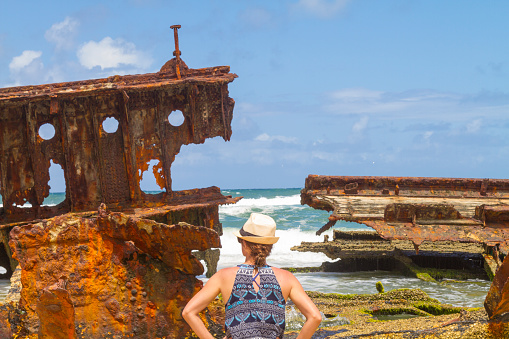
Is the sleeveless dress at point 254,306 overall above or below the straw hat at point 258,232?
below

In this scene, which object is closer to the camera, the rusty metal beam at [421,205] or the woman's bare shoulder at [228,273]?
the woman's bare shoulder at [228,273]

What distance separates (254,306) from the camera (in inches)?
103

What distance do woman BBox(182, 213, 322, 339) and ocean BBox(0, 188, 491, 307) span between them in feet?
20.3

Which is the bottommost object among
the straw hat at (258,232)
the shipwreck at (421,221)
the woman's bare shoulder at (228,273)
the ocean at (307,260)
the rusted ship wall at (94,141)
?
the ocean at (307,260)

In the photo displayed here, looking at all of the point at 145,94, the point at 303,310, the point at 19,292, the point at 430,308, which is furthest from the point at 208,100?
the point at 303,310

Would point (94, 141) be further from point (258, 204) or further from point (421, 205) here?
point (258, 204)

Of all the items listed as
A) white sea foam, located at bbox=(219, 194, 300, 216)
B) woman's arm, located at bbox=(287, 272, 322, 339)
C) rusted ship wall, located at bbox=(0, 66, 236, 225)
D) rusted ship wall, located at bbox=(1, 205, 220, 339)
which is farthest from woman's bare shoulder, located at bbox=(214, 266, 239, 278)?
white sea foam, located at bbox=(219, 194, 300, 216)

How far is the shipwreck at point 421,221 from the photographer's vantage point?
6.53 metres

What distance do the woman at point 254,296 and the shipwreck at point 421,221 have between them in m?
1.74

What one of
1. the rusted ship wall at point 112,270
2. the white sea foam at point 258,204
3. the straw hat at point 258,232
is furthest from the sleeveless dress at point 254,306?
the white sea foam at point 258,204

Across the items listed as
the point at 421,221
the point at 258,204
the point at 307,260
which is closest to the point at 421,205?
the point at 421,221

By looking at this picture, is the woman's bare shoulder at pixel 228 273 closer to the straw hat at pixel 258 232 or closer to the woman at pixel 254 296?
the woman at pixel 254 296

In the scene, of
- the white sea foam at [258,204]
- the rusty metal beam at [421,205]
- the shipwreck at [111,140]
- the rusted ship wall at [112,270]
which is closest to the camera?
the rusted ship wall at [112,270]

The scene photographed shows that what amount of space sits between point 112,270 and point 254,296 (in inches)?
61.7
